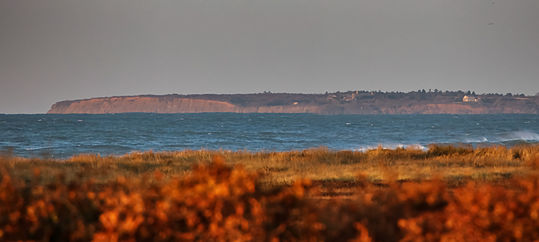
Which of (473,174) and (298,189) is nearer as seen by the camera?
(298,189)

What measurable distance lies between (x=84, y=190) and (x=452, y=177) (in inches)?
355

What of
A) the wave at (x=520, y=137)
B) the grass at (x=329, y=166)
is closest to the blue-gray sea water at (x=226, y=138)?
the wave at (x=520, y=137)

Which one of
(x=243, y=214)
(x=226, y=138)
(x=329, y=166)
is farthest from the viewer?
(x=226, y=138)

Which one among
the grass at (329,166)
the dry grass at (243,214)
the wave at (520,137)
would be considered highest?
the dry grass at (243,214)

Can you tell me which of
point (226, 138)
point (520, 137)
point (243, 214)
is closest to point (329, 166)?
point (243, 214)

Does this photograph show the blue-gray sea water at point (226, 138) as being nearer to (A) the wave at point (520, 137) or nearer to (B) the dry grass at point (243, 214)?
(A) the wave at point (520, 137)

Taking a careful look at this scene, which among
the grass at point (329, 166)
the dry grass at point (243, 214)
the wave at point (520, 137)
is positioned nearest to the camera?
the dry grass at point (243, 214)

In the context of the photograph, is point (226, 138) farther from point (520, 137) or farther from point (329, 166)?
point (329, 166)

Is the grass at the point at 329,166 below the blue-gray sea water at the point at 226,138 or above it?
above

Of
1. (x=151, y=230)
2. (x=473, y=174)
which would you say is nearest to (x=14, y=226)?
(x=151, y=230)

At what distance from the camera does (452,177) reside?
14312 millimetres

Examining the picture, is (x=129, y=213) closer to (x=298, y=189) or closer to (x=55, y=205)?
(x=55, y=205)

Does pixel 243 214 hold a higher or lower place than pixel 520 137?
higher

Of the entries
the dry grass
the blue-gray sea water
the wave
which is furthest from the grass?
the wave
